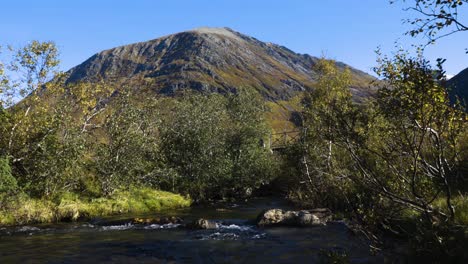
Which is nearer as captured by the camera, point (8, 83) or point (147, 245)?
point (147, 245)

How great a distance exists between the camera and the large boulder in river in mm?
27016

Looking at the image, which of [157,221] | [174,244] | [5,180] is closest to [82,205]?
[5,180]

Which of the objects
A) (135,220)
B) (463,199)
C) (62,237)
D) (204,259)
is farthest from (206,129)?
(463,199)

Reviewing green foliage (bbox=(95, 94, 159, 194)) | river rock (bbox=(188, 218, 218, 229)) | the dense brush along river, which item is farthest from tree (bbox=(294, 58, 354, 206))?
green foliage (bbox=(95, 94, 159, 194))

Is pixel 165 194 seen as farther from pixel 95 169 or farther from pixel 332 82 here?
pixel 332 82

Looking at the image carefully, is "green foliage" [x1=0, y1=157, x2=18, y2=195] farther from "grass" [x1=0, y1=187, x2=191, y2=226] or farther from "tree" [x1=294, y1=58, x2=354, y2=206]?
"tree" [x1=294, y1=58, x2=354, y2=206]

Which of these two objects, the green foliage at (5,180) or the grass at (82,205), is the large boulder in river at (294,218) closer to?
the grass at (82,205)

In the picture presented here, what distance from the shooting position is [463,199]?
50.1ft

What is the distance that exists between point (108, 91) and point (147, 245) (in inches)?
917

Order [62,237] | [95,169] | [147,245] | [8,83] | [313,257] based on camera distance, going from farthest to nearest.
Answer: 1. [95,169]
2. [8,83]
3. [62,237]
4. [147,245]
5. [313,257]

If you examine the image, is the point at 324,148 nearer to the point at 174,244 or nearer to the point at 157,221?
the point at 157,221

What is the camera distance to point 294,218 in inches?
1086

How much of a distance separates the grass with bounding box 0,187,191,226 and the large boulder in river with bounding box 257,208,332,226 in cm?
1535

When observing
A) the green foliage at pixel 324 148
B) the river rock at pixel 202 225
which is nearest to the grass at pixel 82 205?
the river rock at pixel 202 225
